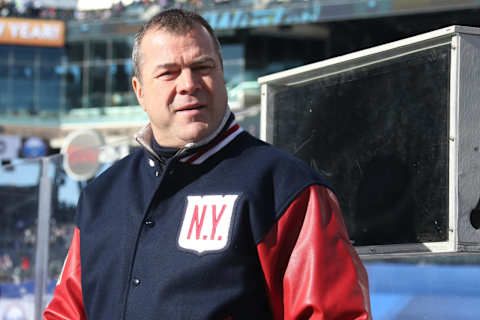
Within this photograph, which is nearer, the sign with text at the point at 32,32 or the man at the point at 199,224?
the man at the point at 199,224

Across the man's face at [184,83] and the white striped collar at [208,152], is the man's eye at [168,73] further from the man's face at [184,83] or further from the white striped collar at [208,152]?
the white striped collar at [208,152]

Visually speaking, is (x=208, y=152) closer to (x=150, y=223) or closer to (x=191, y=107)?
(x=191, y=107)

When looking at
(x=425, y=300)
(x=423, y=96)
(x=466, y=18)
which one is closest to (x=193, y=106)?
(x=423, y=96)

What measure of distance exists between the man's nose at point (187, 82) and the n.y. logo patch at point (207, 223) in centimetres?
26

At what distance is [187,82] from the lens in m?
1.89

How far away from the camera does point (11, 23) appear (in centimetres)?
3359

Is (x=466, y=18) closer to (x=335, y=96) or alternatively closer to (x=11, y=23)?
(x=11, y=23)

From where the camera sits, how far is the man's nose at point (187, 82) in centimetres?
189

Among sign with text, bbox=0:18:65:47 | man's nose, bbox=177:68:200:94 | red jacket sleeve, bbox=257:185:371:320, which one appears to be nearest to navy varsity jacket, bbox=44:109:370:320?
red jacket sleeve, bbox=257:185:371:320

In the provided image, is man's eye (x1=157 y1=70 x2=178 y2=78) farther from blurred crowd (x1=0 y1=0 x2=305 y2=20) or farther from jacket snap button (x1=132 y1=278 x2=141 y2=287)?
blurred crowd (x1=0 y1=0 x2=305 y2=20)

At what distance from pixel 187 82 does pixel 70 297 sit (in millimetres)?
693

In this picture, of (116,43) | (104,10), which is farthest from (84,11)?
(116,43)

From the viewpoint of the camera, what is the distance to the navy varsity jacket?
5.49ft

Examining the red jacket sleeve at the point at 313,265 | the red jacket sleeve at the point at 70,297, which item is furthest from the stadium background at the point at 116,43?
the red jacket sleeve at the point at 313,265
